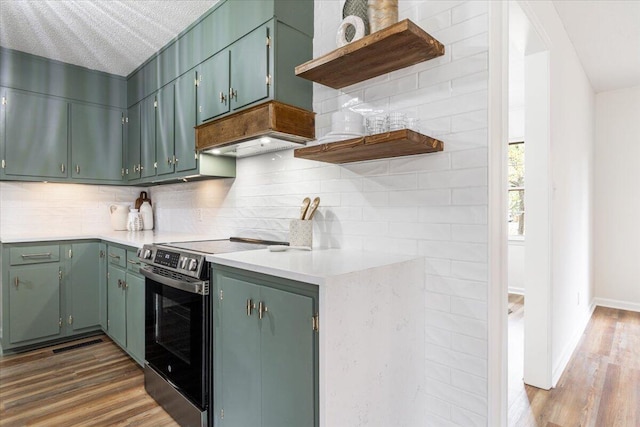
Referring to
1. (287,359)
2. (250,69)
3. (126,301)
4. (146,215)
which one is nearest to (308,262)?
(287,359)

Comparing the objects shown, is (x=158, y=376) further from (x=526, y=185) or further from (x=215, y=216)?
(x=526, y=185)

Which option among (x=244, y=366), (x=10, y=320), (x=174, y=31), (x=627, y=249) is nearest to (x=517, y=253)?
(x=627, y=249)

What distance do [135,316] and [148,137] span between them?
1615 mm

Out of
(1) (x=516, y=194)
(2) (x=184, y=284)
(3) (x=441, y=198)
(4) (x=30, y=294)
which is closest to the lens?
(3) (x=441, y=198)

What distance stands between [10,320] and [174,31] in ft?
8.69

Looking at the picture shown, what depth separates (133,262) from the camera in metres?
2.57

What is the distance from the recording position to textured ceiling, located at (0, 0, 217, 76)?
90.6 inches

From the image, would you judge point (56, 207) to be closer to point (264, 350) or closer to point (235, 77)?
point (235, 77)

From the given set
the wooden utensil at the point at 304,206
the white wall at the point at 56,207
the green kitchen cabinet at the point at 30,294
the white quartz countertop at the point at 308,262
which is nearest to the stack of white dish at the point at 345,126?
the wooden utensil at the point at 304,206

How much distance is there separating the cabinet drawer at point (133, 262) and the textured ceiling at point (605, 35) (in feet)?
11.1

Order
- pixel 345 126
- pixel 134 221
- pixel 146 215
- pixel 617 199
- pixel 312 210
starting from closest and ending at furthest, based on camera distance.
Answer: pixel 345 126, pixel 312 210, pixel 134 221, pixel 146 215, pixel 617 199

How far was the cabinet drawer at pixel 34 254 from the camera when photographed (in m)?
2.84

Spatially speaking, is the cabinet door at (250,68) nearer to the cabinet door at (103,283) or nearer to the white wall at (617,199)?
the cabinet door at (103,283)

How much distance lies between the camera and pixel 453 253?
1.53 metres
